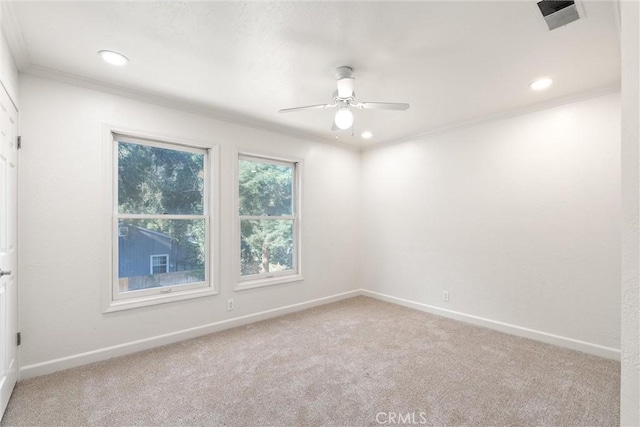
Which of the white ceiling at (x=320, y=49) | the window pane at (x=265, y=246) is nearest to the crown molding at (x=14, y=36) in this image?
the white ceiling at (x=320, y=49)

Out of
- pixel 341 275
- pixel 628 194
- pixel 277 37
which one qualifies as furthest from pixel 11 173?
pixel 341 275

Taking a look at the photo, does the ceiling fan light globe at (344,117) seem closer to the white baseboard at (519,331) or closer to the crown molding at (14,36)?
the crown molding at (14,36)

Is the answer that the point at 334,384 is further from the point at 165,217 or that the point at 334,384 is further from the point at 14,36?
the point at 14,36

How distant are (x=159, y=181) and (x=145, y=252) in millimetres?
737

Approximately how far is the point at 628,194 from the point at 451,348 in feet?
8.56

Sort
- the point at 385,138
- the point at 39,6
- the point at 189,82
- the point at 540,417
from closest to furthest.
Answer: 1. the point at 39,6
2. the point at 540,417
3. the point at 189,82
4. the point at 385,138

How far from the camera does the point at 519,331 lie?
324 cm

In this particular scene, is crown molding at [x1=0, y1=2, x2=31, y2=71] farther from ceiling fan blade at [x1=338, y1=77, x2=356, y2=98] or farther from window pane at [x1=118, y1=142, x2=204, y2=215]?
ceiling fan blade at [x1=338, y1=77, x2=356, y2=98]

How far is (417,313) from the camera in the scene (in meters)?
3.99

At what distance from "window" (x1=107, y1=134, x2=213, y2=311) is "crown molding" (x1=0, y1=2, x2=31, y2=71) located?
2.63ft

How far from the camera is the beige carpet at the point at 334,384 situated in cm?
194

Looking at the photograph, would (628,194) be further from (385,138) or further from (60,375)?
(385,138)

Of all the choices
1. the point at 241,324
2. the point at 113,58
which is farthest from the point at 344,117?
the point at 241,324

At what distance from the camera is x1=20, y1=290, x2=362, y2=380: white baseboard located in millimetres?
2414
